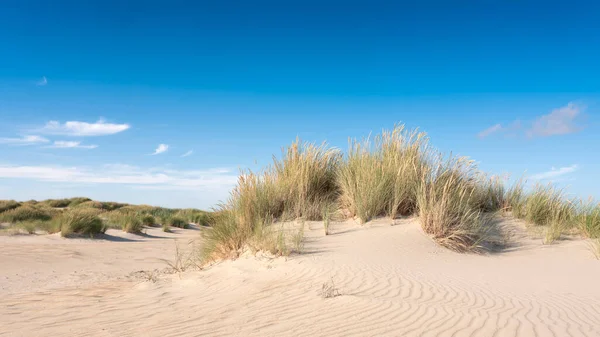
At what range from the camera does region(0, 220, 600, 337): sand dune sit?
4504 millimetres

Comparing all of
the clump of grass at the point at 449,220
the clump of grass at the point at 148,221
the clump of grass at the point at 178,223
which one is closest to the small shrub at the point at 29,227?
the clump of grass at the point at 148,221

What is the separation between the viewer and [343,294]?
529 cm

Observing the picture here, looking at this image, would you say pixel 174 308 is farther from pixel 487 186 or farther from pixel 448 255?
pixel 487 186

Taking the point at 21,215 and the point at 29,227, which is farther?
the point at 21,215

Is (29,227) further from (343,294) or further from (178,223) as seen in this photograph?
(343,294)

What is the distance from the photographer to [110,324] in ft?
16.9

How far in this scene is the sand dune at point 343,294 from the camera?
4.50m

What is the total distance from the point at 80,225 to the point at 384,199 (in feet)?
37.3

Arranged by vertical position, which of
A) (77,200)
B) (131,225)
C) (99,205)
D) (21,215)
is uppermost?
(77,200)

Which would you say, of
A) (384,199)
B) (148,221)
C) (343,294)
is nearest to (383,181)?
(384,199)

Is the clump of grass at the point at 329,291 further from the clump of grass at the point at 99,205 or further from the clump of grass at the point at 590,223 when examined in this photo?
the clump of grass at the point at 99,205

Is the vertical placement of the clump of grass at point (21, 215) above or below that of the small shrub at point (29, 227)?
above

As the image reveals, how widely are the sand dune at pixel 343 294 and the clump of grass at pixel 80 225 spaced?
541cm

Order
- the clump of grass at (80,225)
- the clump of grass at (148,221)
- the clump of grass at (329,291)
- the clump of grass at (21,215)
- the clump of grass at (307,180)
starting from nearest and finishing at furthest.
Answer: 1. the clump of grass at (329,291)
2. the clump of grass at (307,180)
3. the clump of grass at (80,225)
4. the clump of grass at (21,215)
5. the clump of grass at (148,221)
